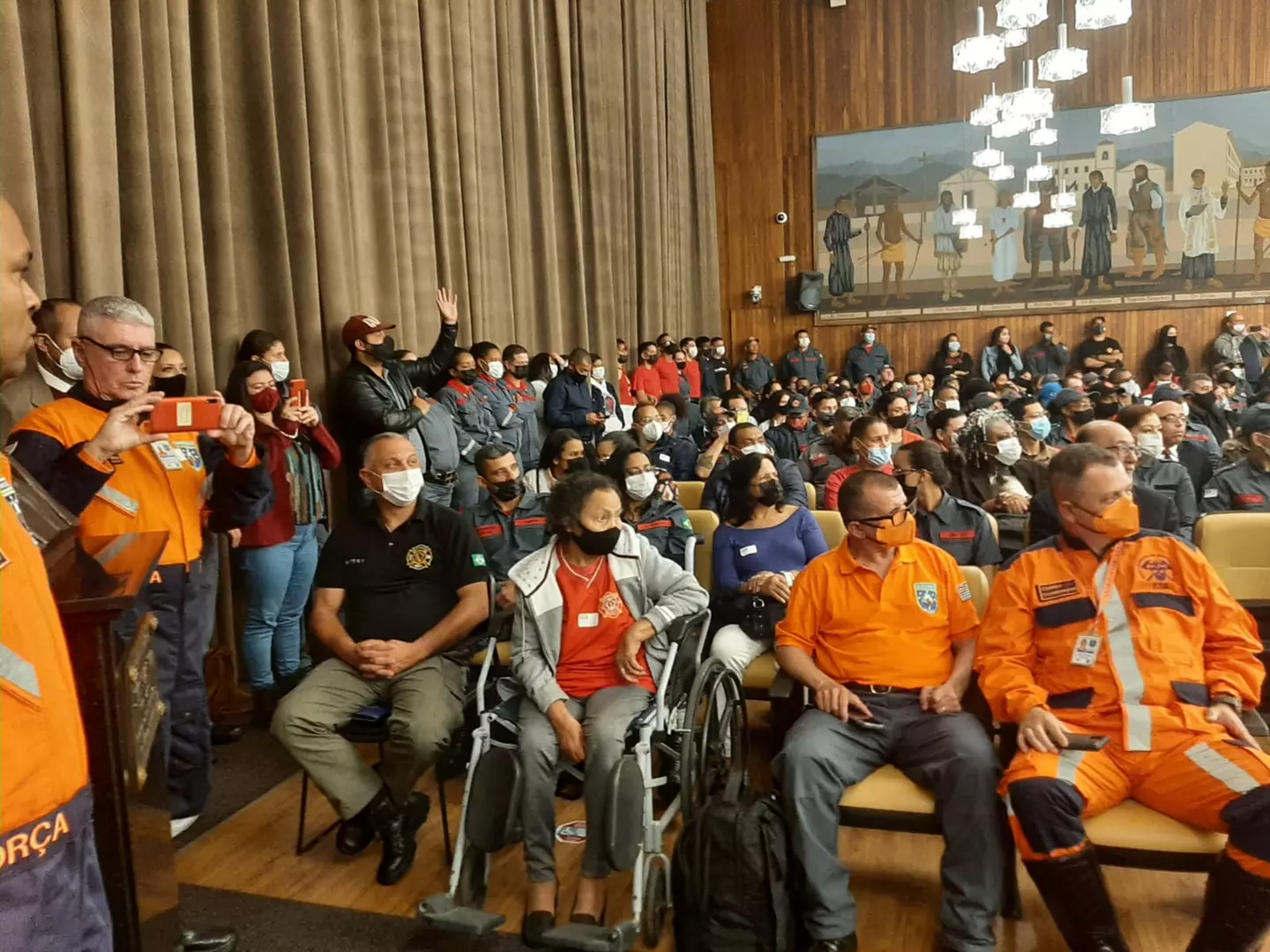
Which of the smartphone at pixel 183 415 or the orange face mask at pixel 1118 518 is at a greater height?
the smartphone at pixel 183 415

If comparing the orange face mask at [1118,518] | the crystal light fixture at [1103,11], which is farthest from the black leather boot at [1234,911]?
the crystal light fixture at [1103,11]

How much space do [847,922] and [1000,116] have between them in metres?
8.85

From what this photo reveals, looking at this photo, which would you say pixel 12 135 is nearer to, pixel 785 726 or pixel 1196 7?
pixel 785 726

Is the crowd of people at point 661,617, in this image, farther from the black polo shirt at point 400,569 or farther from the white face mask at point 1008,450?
the white face mask at point 1008,450

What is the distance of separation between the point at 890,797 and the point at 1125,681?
662 mm

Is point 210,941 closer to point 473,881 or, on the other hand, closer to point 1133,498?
point 473,881

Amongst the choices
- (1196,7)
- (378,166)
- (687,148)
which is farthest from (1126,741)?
(1196,7)

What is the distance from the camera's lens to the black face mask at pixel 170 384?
3660mm

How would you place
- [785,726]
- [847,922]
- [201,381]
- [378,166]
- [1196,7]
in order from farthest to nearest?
[1196,7], [378,166], [201,381], [785,726], [847,922]

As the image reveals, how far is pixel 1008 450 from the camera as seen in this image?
476 centimetres

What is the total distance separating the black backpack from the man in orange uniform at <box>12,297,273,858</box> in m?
1.28

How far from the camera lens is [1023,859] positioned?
2191 millimetres

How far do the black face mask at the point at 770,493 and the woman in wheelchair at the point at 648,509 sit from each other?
369 millimetres

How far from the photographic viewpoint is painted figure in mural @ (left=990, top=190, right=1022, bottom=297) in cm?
1375
